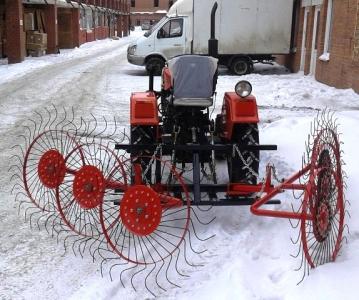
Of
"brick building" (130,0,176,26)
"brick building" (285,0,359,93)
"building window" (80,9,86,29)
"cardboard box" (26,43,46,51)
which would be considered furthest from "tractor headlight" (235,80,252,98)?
"brick building" (130,0,176,26)

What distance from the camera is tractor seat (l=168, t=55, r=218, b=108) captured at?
15.9 ft

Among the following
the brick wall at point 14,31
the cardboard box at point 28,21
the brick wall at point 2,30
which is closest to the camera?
the brick wall at point 14,31

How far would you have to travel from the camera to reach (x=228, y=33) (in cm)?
1830

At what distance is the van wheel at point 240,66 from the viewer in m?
18.5

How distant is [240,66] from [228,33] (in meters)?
1.24

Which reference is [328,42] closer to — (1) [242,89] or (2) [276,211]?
(1) [242,89]

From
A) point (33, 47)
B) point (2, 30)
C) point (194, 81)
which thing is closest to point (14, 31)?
point (2, 30)

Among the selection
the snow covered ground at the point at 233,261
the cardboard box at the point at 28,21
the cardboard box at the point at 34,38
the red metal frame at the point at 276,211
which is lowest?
the snow covered ground at the point at 233,261

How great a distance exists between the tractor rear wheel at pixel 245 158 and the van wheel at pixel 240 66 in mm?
13898

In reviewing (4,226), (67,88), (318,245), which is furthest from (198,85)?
(67,88)

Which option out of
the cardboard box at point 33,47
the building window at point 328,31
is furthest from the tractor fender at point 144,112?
the cardboard box at point 33,47

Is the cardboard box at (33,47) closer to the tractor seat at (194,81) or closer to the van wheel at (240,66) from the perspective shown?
the van wheel at (240,66)

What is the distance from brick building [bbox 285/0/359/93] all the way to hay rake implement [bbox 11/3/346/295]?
849 centimetres

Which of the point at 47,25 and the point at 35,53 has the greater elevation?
the point at 47,25
